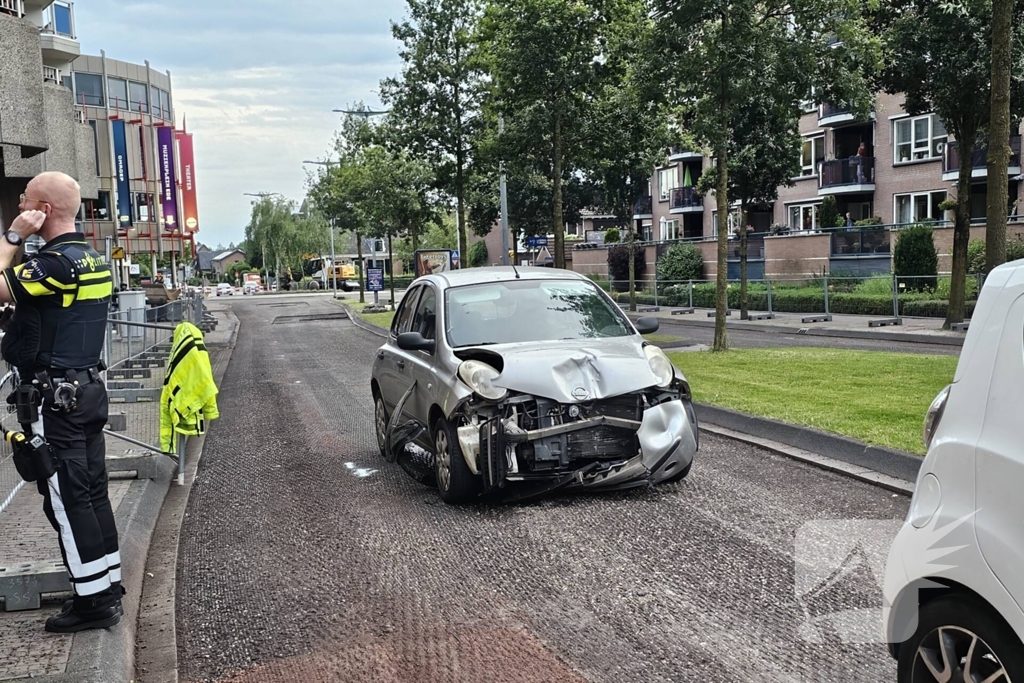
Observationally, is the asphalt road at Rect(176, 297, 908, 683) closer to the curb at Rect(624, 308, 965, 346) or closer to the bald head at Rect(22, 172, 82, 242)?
the bald head at Rect(22, 172, 82, 242)

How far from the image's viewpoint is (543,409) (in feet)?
23.1

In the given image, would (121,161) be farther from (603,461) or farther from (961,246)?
(603,461)

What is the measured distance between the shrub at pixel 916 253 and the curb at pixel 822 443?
21.5 meters

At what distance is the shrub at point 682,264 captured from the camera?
44.0m

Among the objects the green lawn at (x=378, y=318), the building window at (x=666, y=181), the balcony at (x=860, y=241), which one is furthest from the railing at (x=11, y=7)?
the building window at (x=666, y=181)

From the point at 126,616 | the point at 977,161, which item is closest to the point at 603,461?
the point at 126,616

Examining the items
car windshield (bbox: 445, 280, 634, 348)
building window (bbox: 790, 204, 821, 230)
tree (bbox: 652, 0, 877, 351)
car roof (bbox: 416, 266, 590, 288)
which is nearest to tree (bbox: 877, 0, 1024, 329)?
tree (bbox: 652, 0, 877, 351)

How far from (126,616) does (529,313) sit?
4.06m

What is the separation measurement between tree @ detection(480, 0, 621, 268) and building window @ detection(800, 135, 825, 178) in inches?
1173

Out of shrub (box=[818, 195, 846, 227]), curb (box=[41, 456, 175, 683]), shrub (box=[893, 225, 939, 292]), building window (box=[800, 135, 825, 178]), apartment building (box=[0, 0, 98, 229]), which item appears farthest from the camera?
building window (box=[800, 135, 825, 178])

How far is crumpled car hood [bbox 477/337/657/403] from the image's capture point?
6992 millimetres

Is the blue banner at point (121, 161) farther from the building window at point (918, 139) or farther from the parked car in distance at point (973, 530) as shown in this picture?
the parked car in distance at point (973, 530)

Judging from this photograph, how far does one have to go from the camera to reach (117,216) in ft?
160

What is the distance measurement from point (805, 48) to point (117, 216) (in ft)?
133
